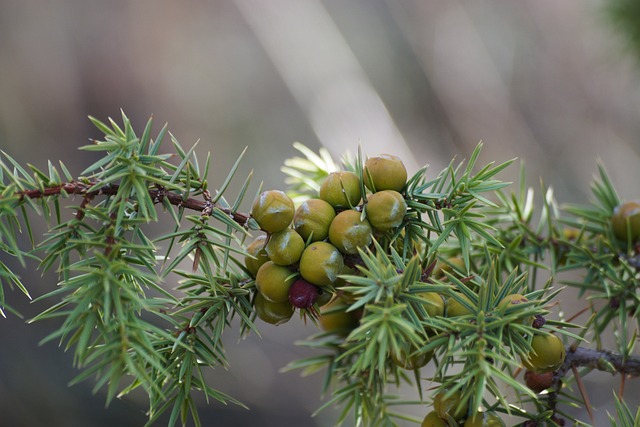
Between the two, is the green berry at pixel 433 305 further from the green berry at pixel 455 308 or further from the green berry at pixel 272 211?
the green berry at pixel 272 211

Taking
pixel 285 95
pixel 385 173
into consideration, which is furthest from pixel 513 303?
pixel 285 95

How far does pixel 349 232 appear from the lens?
457mm

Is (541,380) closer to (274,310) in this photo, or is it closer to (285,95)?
(274,310)

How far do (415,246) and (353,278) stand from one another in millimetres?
126

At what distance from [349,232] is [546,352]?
0.61 feet

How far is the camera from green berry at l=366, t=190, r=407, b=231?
1.51ft

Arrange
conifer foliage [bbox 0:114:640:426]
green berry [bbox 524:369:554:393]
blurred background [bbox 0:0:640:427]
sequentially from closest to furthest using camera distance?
conifer foliage [bbox 0:114:640:426] → green berry [bbox 524:369:554:393] → blurred background [bbox 0:0:640:427]

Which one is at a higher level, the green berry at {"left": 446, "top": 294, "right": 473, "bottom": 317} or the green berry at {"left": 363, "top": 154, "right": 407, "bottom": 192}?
the green berry at {"left": 363, "top": 154, "right": 407, "bottom": 192}

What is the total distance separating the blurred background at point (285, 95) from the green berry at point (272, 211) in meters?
1.53

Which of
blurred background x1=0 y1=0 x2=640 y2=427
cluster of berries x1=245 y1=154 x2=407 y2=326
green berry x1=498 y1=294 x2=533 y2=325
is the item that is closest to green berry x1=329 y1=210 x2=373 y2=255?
cluster of berries x1=245 y1=154 x2=407 y2=326

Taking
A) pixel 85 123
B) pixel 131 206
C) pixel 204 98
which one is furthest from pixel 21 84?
pixel 131 206

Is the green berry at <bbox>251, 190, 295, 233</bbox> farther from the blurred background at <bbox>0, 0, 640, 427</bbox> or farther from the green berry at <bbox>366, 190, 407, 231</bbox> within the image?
the blurred background at <bbox>0, 0, 640, 427</bbox>

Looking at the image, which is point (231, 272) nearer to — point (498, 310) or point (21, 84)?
point (498, 310)

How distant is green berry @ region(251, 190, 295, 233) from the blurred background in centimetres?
153
